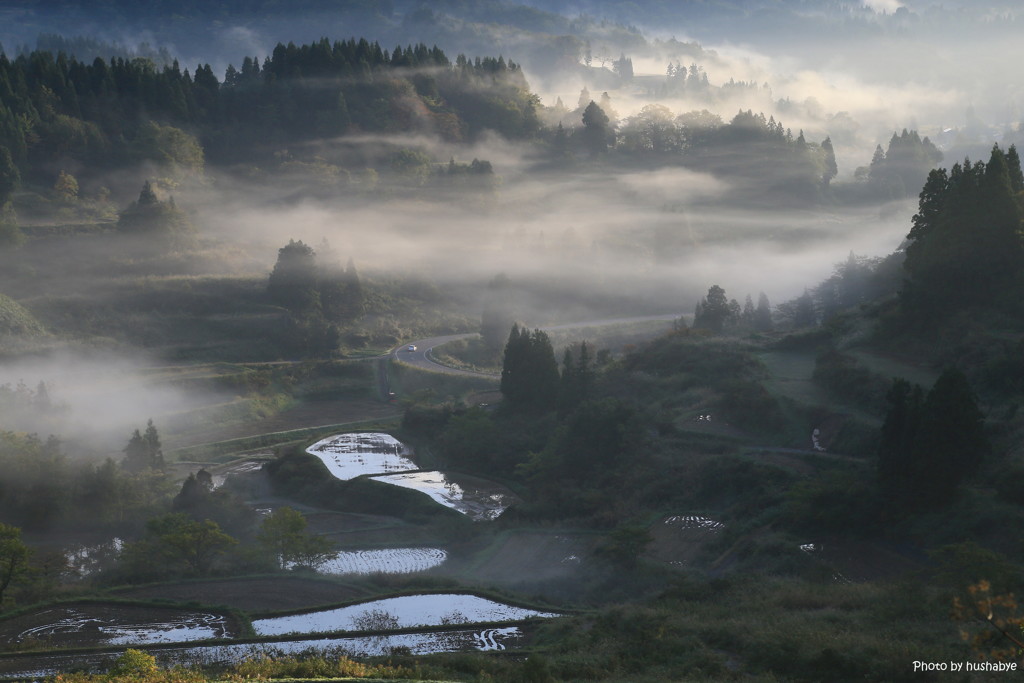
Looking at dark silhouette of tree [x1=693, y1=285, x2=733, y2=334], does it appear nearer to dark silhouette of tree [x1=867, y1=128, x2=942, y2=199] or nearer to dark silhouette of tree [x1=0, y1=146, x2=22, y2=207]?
dark silhouette of tree [x1=0, y1=146, x2=22, y2=207]

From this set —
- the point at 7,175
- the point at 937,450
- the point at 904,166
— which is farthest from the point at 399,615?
the point at 904,166

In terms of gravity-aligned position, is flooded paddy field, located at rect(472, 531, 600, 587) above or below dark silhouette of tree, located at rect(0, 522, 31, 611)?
below

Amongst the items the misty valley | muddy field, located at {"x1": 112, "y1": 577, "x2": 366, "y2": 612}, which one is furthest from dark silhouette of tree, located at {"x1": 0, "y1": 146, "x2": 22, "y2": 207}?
muddy field, located at {"x1": 112, "y1": 577, "x2": 366, "y2": 612}

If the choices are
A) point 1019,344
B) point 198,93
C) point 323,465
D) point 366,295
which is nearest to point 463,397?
point 323,465

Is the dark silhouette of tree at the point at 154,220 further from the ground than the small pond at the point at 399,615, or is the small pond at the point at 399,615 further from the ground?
the dark silhouette of tree at the point at 154,220

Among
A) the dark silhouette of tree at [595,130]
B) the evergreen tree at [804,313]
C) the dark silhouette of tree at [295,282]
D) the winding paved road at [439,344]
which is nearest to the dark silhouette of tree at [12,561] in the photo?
the winding paved road at [439,344]

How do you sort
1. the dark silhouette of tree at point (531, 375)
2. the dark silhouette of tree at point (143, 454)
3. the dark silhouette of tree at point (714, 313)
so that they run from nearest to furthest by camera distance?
the dark silhouette of tree at point (143, 454) → the dark silhouette of tree at point (531, 375) → the dark silhouette of tree at point (714, 313)

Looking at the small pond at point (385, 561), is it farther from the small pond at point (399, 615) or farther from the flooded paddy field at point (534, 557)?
the small pond at point (399, 615)
